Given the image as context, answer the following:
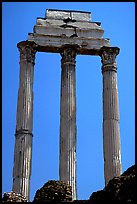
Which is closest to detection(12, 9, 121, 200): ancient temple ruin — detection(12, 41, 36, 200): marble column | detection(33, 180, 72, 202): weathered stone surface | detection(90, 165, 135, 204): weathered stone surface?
detection(12, 41, 36, 200): marble column

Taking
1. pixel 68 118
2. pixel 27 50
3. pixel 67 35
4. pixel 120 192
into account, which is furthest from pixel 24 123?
pixel 120 192

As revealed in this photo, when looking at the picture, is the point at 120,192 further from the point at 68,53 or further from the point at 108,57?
the point at 108,57

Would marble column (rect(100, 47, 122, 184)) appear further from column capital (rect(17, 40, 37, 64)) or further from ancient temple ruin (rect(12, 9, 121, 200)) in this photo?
column capital (rect(17, 40, 37, 64))

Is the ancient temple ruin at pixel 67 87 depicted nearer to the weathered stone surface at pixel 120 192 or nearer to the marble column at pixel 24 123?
the marble column at pixel 24 123

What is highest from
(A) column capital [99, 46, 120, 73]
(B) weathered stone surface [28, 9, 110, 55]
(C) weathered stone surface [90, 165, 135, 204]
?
(B) weathered stone surface [28, 9, 110, 55]

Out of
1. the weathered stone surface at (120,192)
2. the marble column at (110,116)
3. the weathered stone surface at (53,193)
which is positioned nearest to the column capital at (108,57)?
the marble column at (110,116)

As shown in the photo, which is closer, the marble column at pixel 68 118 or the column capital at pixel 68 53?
the marble column at pixel 68 118

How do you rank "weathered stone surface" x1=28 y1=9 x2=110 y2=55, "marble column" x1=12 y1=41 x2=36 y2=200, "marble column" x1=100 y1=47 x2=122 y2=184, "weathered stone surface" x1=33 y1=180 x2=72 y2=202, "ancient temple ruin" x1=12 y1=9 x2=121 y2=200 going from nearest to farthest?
"weathered stone surface" x1=33 y1=180 x2=72 y2=202 → "marble column" x1=12 y1=41 x2=36 y2=200 → "ancient temple ruin" x1=12 y1=9 x2=121 y2=200 → "marble column" x1=100 y1=47 x2=122 y2=184 → "weathered stone surface" x1=28 y1=9 x2=110 y2=55

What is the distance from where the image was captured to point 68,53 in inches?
902

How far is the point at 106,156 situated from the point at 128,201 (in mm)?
15104

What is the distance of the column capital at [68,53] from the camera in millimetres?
22812

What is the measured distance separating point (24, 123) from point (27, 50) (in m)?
4.10

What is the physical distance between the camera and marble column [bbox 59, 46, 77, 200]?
1986 centimetres

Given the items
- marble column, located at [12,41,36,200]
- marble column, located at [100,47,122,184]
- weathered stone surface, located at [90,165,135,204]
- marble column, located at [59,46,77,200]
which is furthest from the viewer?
marble column, located at [100,47,122,184]
